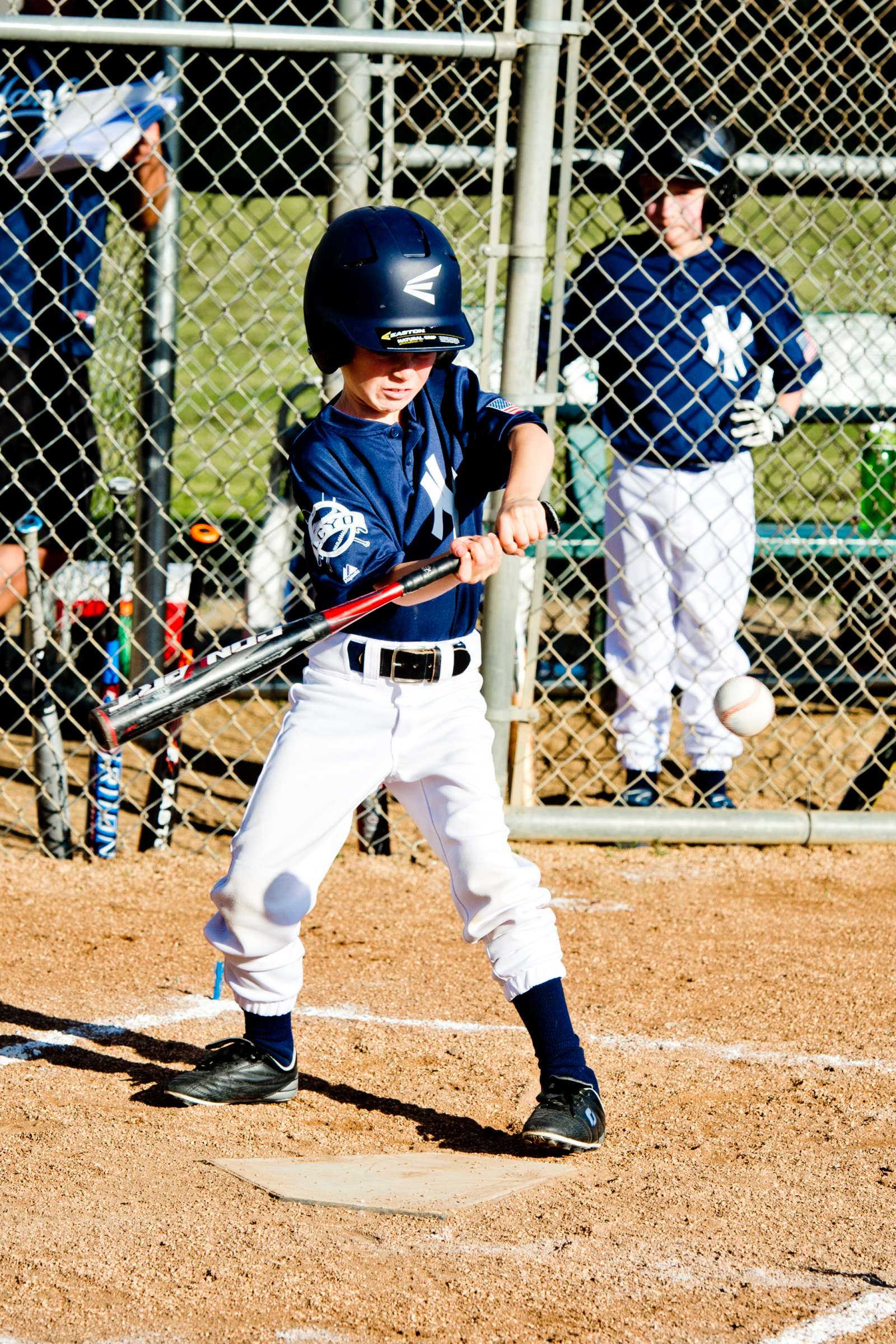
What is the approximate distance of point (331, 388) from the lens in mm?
4059

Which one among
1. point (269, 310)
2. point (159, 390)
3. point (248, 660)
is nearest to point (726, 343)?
point (269, 310)

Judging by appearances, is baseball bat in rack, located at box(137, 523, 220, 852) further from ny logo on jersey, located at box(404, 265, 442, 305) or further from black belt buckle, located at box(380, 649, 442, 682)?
ny logo on jersey, located at box(404, 265, 442, 305)

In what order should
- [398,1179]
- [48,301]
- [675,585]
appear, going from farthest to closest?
[675,585] < [48,301] < [398,1179]

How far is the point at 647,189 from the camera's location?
15.6 feet

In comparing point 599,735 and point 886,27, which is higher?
point 886,27

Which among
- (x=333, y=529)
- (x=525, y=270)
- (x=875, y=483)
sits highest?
(x=525, y=270)

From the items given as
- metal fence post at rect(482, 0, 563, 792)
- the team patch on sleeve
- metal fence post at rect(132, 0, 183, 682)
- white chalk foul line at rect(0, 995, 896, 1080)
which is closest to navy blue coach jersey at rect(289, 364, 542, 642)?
white chalk foul line at rect(0, 995, 896, 1080)

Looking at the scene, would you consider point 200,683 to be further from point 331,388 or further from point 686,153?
point 686,153

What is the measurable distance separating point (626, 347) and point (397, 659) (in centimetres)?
242

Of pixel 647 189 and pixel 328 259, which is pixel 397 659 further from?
pixel 647 189

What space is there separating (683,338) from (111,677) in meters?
2.08

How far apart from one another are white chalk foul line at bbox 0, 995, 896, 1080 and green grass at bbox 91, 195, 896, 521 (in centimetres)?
162

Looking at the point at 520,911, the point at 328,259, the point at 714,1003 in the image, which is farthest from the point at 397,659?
the point at 714,1003

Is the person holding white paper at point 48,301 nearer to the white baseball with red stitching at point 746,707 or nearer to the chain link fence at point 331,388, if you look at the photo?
the chain link fence at point 331,388
